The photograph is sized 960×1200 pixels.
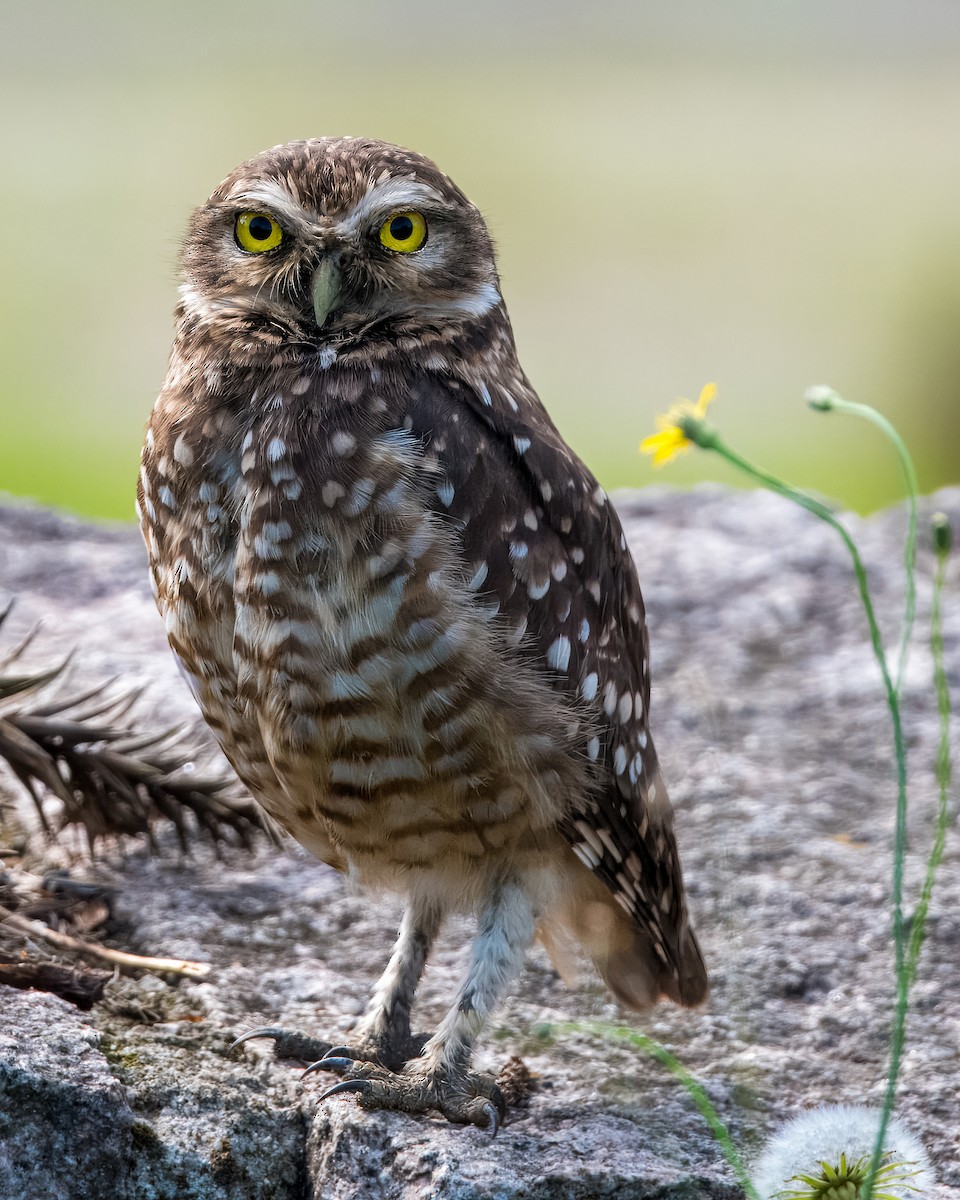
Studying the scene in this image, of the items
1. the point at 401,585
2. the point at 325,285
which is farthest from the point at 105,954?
the point at 325,285

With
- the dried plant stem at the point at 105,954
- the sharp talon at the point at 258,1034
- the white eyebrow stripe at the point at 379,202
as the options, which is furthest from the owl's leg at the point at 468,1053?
the white eyebrow stripe at the point at 379,202

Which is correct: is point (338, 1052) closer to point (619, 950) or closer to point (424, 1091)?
point (424, 1091)

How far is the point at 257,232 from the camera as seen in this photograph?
89.4 inches

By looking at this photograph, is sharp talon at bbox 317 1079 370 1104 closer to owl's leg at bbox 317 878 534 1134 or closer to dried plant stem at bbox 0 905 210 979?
owl's leg at bbox 317 878 534 1134

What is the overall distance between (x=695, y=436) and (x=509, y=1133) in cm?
113

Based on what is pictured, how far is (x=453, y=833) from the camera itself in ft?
7.29

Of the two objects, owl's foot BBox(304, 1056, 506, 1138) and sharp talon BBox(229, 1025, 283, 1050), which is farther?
sharp talon BBox(229, 1025, 283, 1050)

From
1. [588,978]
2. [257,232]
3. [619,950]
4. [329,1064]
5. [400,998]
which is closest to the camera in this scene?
[329,1064]

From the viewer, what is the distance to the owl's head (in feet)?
7.22

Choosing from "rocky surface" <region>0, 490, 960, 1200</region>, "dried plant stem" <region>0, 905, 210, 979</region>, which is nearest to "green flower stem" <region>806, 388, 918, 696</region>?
"rocky surface" <region>0, 490, 960, 1200</region>

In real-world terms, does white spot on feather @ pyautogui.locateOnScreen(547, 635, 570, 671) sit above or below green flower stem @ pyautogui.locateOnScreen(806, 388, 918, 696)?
below

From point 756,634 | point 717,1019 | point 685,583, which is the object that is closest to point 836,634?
point 756,634

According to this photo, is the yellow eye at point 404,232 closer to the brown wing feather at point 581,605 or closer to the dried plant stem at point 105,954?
the brown wing feather at point 581,605

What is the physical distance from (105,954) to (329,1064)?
0.48 metres
